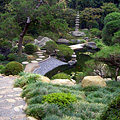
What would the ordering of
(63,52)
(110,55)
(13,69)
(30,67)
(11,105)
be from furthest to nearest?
(63,52) → (30,67) → (13,69) → (110,55) → (11,105)

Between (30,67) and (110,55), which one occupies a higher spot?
(110,55)

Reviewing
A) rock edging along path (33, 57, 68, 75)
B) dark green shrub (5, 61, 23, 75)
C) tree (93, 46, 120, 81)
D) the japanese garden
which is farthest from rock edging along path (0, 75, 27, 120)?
rock edging along path (33, 57, 68, 75)

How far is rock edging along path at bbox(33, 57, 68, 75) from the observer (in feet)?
39.6

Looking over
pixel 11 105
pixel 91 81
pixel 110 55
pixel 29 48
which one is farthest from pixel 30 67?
pixel 11 105

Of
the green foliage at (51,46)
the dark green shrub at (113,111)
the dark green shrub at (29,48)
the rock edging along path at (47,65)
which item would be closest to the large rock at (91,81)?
the dark green shrub at (113,111)

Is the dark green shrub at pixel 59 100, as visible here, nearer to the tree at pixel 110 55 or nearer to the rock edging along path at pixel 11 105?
the rock edging along path at pixel 11 105

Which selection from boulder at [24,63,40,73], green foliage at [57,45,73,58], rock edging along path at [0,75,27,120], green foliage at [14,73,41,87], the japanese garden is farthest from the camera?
green foliage at [57,45,73,58]

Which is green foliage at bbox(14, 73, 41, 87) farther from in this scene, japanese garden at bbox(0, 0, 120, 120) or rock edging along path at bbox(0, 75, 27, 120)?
rock edging along path at bbox(0, 75, 27, 120)

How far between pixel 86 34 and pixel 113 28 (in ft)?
43.8

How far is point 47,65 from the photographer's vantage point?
44.0 feet

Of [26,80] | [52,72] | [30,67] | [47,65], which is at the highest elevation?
[26,80]

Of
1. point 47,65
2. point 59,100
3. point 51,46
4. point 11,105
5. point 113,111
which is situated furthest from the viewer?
point 51,46

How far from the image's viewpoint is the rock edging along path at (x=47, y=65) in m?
12.1

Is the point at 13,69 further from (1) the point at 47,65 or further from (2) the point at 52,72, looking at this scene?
(1) the point at 47,65
